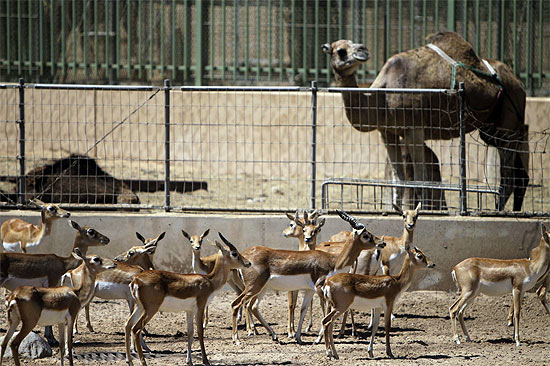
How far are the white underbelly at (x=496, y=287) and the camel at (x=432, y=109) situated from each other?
93.2 inches

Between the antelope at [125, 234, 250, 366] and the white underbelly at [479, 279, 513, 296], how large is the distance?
2.87 metres

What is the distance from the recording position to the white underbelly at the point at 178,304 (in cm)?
868

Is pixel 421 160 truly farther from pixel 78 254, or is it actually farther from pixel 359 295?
pixel 78 254

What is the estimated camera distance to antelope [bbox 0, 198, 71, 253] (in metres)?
11.1

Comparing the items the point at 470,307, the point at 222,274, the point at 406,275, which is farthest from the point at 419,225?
the point at 222,274

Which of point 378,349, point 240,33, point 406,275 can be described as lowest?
point 378,349

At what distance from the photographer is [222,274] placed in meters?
9.17

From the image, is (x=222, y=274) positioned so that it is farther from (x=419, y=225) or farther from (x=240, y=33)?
(x=240, y=33)

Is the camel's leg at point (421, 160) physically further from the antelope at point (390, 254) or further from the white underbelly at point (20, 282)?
the white underbelly at point (20, 282)

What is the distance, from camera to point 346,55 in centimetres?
1273

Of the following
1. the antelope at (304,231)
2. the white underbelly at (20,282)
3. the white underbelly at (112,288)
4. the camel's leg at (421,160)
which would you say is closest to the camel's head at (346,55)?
the camel's leg at (421,160)

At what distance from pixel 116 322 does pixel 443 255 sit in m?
4.18

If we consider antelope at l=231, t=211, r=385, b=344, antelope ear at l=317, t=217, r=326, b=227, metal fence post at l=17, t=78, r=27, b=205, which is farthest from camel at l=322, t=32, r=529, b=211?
metal fence post at l=17, t=78, r=27, b=205

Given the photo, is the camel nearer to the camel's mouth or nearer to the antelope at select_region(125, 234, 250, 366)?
the camel's mouth
